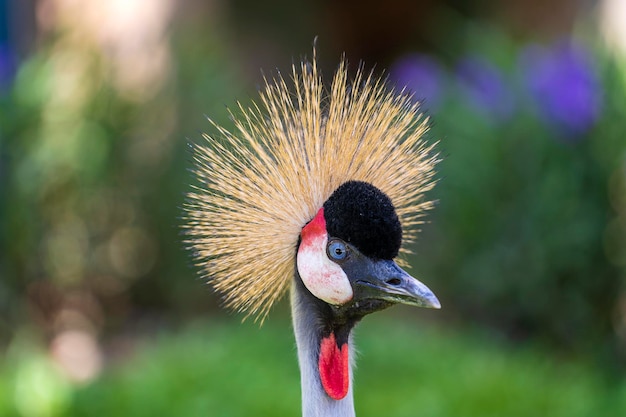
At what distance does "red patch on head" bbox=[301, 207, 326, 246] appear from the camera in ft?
4.50

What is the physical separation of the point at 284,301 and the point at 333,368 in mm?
2531

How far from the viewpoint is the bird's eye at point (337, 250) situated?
1.36 meters

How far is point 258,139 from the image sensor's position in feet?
5.20
